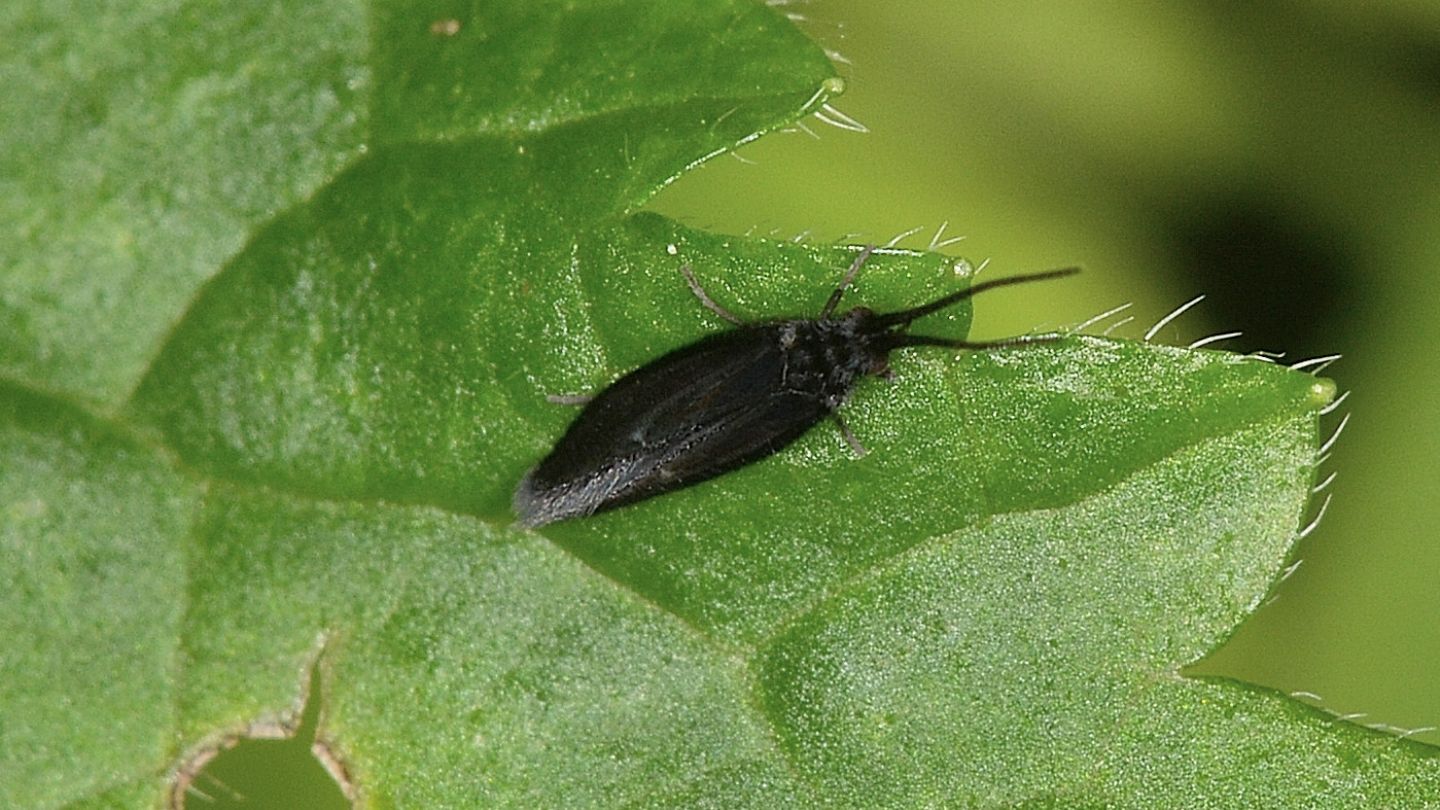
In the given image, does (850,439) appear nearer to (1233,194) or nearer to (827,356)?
(827,356)

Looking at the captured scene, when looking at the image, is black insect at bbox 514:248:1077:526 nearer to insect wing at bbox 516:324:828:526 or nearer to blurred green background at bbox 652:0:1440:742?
insect wing at bbox 516:324:828:526

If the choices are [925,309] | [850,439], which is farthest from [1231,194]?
[850,439]

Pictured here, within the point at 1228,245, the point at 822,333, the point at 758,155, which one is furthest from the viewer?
the point at 1228,245

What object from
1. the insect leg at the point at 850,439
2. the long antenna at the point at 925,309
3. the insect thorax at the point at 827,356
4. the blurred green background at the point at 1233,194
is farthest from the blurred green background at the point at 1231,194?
the insect leg at the point at 850,439

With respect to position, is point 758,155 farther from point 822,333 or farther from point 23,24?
point 23,24

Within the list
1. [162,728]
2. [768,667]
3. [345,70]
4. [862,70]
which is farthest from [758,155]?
[162,728]

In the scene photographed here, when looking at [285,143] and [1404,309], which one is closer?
[285,143]
